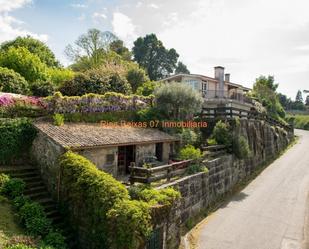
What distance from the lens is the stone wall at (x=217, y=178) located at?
13.8 metres

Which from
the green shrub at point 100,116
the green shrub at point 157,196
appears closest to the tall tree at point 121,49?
the green shrub at point 100,116

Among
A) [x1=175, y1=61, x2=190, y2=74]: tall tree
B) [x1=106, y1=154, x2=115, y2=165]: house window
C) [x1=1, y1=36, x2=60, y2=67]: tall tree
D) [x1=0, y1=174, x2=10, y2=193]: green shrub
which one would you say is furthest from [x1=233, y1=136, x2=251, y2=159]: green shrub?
[x1=175, y1=61, x2=190, y2=74]: tall tree

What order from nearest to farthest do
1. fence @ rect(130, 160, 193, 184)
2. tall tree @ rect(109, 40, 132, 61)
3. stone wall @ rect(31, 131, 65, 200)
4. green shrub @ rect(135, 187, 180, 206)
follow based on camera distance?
green shrub @ rect(135, 187, 180, 206) < fence @ rect(130, 160, 193, 184) < stone wall @ rect(31, 131, 65, 200) < tall tree @ rect(109, 40, 132, 61)

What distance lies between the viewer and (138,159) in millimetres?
19312

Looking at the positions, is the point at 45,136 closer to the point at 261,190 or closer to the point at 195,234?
Result: the point at 195,234

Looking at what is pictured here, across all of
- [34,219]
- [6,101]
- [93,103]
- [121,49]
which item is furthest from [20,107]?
[121,49]

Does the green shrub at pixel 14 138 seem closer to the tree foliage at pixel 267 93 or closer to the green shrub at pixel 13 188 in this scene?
the green shrub at pixel 13 188

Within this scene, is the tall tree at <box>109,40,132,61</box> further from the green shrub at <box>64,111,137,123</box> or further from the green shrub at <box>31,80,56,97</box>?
the green shrub at <box>64,111,137,123</box>

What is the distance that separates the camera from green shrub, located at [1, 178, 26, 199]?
523 inches

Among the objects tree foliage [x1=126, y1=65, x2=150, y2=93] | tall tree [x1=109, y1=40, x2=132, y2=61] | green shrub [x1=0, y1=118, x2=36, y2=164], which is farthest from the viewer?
tall tree [x1=109, y1=40, x2=132, y2=61]

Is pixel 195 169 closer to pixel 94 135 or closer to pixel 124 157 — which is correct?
pixel 124 157

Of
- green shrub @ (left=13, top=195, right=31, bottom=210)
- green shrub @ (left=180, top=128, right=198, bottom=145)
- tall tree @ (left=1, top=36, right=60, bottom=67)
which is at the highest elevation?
tall tree @ (left=1, top=36, right=60, bottom=67)

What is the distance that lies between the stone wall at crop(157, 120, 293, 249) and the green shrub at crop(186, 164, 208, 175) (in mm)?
321

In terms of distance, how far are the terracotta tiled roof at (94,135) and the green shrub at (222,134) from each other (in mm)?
4583
